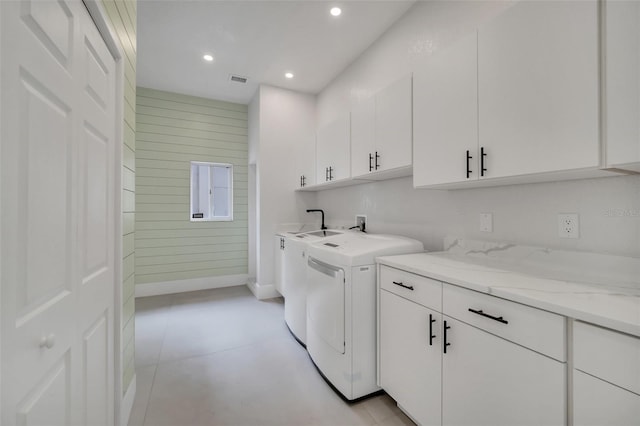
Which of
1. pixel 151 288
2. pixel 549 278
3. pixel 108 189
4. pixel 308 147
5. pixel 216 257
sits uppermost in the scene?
pixel 308 147

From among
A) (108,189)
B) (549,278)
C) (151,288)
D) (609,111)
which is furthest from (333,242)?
(151,288)

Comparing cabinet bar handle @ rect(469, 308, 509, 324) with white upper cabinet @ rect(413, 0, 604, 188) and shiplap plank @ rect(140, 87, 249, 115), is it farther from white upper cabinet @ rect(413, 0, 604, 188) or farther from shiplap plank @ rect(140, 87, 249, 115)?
shiplap plank @ rect(140, 87, 249, 115)

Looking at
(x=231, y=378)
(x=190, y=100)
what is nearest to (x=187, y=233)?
(x=190, y=100)

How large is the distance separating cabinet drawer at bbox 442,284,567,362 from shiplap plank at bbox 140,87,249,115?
4.41 meters

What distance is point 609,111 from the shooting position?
978 millimetres

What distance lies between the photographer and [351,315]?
5.85 ft

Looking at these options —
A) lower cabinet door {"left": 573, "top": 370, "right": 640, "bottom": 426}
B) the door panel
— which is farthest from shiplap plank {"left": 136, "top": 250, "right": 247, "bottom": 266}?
lower cabinet door {"left": 573, "top": 370, "right": 640, "bottom": 426}

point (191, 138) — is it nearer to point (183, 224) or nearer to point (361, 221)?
point (183, 224)

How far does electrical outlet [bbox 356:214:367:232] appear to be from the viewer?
3.04 m

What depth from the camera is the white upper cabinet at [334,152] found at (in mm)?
2726

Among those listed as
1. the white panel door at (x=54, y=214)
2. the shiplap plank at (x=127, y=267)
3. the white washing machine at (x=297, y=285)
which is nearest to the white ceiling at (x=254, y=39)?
the white panel door at (x=54, y=214)

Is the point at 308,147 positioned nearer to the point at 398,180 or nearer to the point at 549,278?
the point at 398,180

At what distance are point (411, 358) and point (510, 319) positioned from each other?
26.5 inches

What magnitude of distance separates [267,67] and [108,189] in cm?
276
